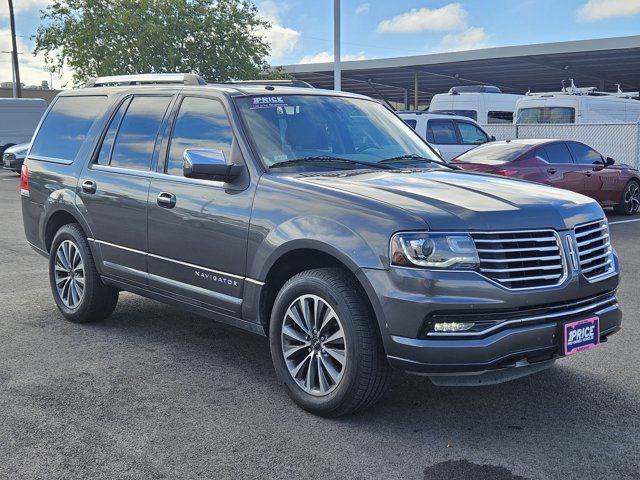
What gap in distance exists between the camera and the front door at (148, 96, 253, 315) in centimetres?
466

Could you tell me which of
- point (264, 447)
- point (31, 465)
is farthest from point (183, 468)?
point (31, 465)

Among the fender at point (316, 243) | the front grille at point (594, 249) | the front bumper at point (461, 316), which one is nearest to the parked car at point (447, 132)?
the front grille at point (594, 249)

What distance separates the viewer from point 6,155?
24.3m

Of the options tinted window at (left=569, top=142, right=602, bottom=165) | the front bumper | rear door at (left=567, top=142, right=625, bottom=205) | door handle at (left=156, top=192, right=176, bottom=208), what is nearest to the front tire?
the front bumper

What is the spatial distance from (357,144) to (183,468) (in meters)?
2.56

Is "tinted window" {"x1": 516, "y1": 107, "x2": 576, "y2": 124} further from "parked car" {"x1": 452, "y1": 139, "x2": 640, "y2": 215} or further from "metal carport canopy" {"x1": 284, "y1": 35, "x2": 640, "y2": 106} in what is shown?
"metal carport canopy" {"x1": 284, "y1": 35, "x2": 640, "y2": 106}

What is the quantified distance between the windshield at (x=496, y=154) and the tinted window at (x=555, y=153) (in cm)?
29

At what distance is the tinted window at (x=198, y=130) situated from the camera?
196 inches

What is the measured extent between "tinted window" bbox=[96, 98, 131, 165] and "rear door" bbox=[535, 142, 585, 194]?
8.67 m

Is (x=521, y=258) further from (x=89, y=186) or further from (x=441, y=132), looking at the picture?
(x=441, y=132)

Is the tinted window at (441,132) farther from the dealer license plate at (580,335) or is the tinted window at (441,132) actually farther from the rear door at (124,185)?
the dealer license plate at (580,335)

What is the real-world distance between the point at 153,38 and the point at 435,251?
28.0 m

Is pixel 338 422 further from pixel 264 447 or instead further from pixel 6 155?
pixel 6 155

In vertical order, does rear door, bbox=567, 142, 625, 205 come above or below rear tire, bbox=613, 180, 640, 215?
above
